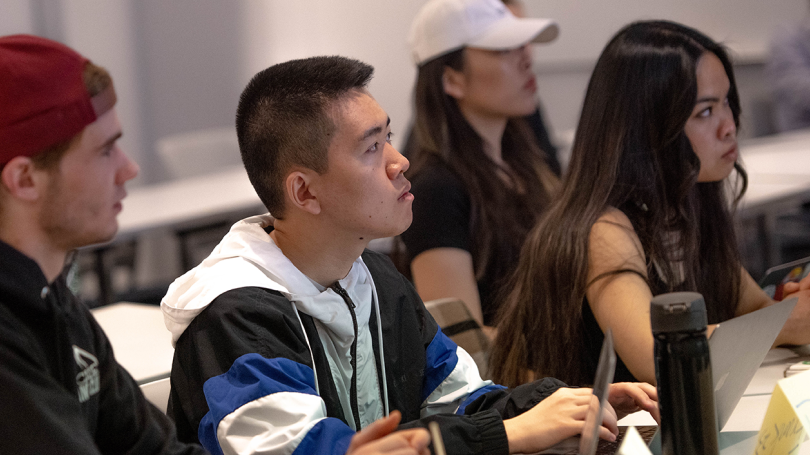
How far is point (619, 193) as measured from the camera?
1.42 meters

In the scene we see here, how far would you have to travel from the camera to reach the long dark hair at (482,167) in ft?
6.91

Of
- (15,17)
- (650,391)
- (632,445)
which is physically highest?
(15,17)

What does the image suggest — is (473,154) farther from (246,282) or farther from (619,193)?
(246,282)

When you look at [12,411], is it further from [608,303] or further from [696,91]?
[696,91]

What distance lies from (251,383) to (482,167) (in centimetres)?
140

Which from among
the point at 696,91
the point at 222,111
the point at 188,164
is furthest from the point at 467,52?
the point at 222,111

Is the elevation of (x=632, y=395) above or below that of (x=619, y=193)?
below

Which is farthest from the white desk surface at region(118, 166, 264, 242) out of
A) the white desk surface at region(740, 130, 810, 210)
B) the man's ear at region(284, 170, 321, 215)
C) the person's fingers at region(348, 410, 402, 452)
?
the person's fingers at region(348, 410, 402, 452)

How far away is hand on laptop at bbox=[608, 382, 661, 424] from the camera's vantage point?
1002 millimetres

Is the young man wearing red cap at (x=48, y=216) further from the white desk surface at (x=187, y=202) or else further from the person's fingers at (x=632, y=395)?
the white desk surface at (x=187, y=202)

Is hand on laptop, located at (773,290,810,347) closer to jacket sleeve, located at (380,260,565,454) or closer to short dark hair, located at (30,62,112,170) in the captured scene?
jacket sleeve, located at (380,260,565,454)

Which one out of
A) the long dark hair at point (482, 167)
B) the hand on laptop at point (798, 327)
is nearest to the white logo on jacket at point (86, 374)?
the hand on laptop at point (798, 327)

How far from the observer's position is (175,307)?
967 mm

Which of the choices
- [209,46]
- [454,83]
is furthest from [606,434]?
[209,46]
